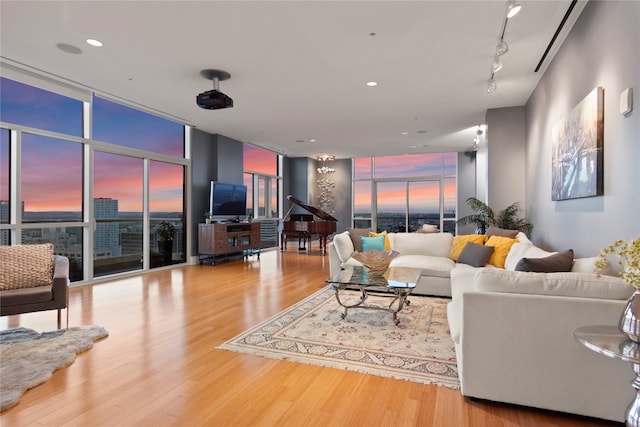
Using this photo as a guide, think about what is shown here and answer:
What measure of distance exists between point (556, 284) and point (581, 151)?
1.92 meters

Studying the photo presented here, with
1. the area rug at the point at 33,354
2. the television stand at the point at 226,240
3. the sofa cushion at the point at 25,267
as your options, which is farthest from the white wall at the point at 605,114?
the television stand at the point at 226,240

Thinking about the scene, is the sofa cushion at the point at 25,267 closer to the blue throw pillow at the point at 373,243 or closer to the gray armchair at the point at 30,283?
the gray armchair at the point at 30,283

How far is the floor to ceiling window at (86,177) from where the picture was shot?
15.6 feet

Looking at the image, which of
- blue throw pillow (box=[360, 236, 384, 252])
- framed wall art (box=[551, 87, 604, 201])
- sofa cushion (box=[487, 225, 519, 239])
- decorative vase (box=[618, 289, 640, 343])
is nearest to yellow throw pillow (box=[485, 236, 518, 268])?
sofa cushion (box=[487, 225, 519, 239])

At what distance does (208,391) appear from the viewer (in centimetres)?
229

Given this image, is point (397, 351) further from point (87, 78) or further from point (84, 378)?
point (87, 78)

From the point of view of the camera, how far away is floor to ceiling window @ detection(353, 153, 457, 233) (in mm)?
11359

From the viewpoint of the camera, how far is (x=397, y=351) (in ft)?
9.54

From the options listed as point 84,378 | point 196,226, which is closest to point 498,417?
point 84,378

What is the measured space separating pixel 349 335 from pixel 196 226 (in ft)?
18.1

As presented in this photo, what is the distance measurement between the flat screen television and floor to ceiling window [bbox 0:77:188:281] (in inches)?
30.0

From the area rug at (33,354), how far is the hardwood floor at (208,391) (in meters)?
0.07

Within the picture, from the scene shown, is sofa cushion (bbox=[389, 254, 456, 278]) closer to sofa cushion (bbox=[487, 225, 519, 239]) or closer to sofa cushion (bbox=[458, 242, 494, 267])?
sofa cushion (bbox=[458, 242, 494, 267])

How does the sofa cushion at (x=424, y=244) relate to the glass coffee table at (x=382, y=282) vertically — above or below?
above
